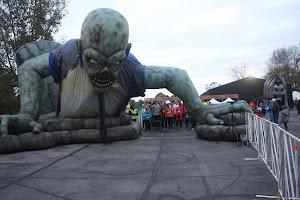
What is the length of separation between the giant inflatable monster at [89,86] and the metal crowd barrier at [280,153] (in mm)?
1857

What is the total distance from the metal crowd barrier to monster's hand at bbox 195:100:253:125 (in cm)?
52

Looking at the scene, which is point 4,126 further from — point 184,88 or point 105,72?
point 184,88

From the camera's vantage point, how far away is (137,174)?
3.46 m

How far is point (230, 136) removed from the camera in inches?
235

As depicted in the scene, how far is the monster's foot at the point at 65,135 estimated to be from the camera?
495 cm

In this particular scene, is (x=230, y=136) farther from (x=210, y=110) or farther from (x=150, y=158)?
(x=150, y=158)

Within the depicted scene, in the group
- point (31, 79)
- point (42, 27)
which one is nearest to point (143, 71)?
point (31, 79)

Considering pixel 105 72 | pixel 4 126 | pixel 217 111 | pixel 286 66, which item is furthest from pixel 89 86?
pixel 286 66

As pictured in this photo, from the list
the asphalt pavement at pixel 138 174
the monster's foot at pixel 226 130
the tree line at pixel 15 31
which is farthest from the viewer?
the tree line at pixel 15 31

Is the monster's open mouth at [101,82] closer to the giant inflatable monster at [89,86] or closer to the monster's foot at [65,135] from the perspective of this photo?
the giant inflatable monster at [89,86]

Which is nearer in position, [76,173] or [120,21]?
[76,173]

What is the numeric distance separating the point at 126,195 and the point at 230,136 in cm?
396

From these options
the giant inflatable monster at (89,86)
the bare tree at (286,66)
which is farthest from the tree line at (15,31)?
the bare tree at (286,66)

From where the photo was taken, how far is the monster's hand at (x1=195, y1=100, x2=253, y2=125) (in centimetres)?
629
